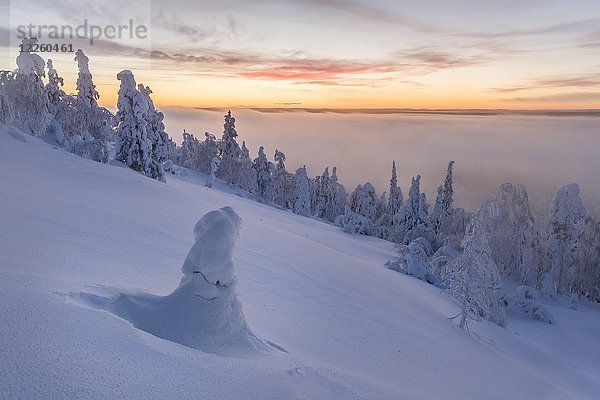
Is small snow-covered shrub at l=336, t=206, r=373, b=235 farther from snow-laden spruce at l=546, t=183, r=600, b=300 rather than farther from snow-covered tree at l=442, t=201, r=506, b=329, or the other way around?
snow-covered tree at l=442, t=201, r=506, b=329

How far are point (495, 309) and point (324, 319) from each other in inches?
605

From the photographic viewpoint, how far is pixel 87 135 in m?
37.5

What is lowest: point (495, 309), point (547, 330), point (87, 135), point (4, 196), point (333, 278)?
point (547, 330)

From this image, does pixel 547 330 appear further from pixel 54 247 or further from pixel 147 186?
pixel 54 247

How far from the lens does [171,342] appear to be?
16.0 ft

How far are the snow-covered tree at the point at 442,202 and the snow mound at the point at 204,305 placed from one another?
5958 cm

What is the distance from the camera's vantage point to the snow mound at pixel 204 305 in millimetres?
5242

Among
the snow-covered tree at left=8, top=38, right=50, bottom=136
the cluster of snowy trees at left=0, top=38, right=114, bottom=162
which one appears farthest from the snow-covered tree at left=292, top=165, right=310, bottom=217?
the snow-covered tree at left=8, top=38, right=50, bottom=136

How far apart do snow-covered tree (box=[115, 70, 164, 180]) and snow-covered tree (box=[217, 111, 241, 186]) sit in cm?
3322

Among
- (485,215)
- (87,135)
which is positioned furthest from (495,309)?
(87,135)

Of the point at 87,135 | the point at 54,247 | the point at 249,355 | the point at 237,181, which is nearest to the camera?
the point at 249,355

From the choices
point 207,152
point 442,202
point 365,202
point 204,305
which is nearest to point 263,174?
point 207,152

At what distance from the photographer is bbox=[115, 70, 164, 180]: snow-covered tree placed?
3272 centimetres

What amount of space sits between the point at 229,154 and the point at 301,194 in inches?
612
